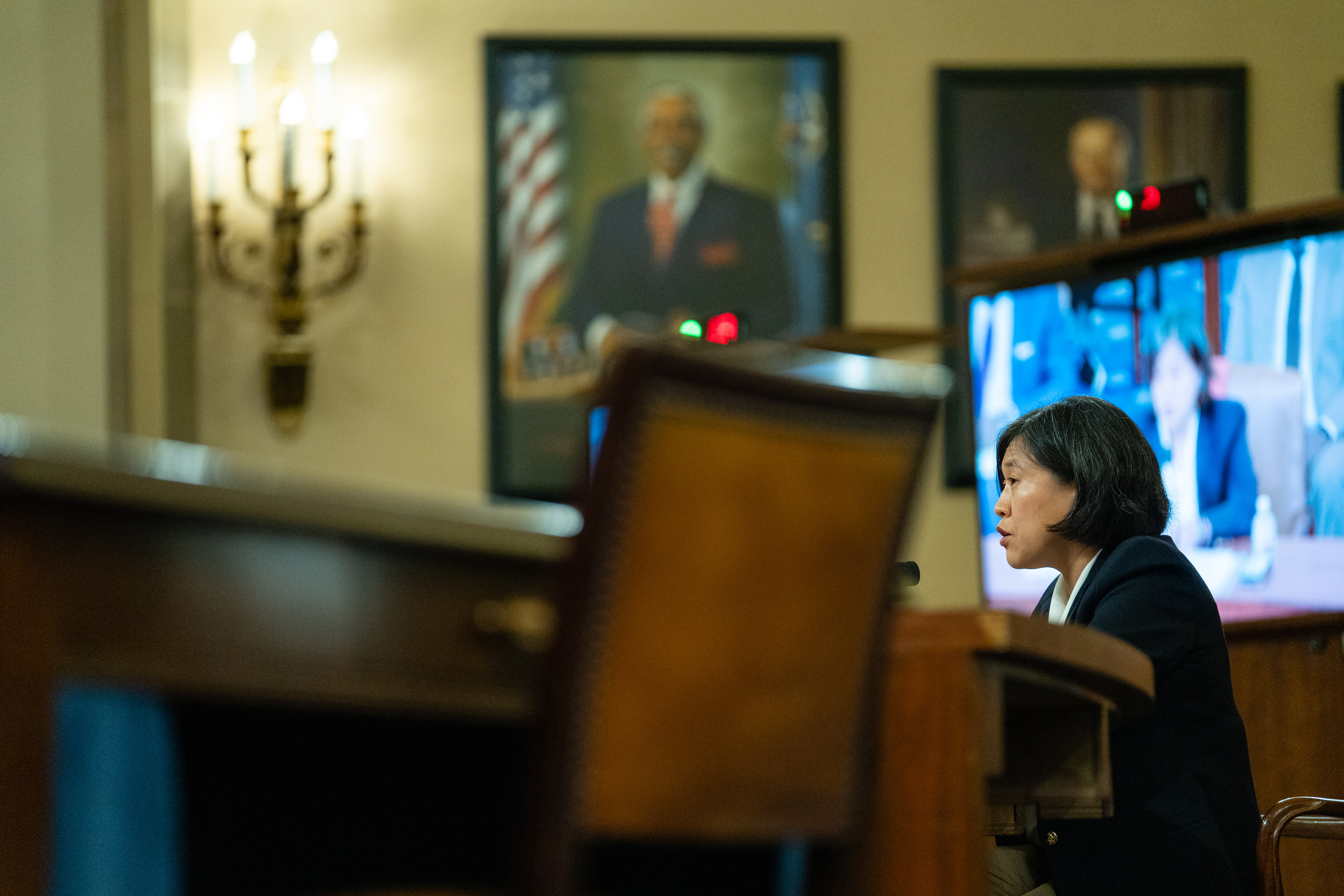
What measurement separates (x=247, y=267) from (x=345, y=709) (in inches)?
143

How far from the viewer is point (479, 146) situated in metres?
4.88

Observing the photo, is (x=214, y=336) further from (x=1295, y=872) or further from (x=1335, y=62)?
(x=1335, y=62)

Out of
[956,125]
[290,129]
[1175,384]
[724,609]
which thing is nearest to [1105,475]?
[724,609]

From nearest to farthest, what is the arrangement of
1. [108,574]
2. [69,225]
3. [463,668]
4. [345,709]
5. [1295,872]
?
[108,574] → [463,668] → [345,709] → [1295,872] → [69,225]

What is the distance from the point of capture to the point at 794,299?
4.94 meters

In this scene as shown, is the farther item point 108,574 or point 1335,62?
point 1335,62

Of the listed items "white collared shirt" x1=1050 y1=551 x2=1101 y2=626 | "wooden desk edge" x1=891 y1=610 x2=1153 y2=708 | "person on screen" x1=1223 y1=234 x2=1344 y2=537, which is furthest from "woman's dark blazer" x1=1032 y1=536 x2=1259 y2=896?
"person on screen" x1=1223 y1=234 x2=1344 y2=537

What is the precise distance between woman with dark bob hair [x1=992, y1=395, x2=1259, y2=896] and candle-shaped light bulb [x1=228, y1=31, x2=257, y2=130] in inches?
123

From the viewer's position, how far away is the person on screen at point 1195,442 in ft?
13.0

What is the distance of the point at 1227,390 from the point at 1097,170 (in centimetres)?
128

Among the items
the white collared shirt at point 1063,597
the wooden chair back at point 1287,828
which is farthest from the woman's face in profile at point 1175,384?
the wooden chair back at point 1287,828

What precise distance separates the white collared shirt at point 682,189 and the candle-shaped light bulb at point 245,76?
132 centimetres

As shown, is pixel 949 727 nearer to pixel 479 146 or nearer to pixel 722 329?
pixel 722 329

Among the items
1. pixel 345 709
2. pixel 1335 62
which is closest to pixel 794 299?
pixel 1335 62
